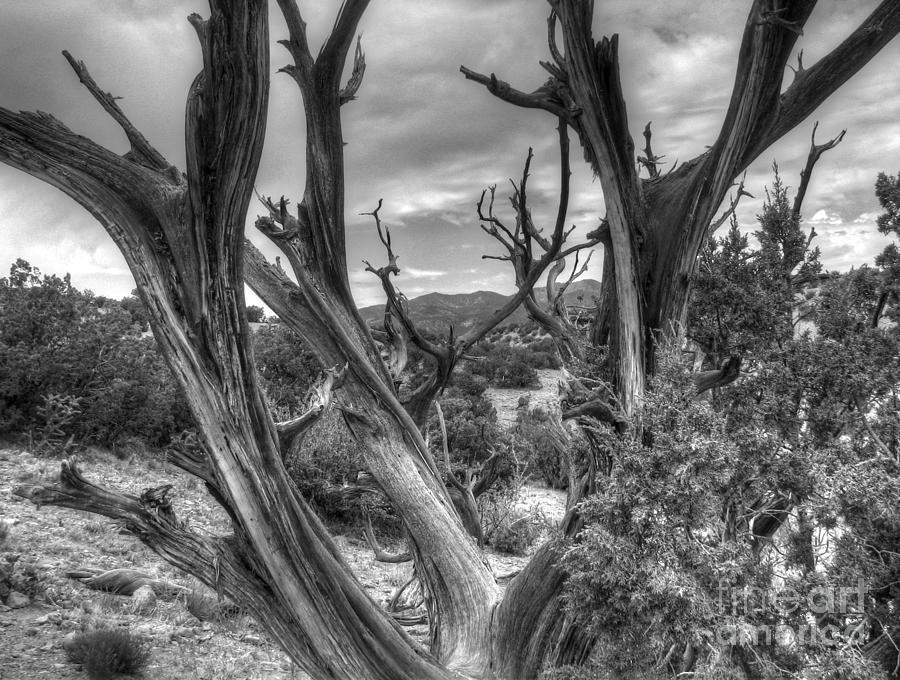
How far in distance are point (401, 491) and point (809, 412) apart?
291 cm

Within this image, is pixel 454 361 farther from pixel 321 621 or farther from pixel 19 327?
pixel 19 327

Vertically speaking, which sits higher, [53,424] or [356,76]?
[356,76]

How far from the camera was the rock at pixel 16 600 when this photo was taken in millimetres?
4195

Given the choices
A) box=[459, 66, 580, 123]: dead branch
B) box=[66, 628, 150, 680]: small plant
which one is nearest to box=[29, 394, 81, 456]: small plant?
box=[66, 628, 150, 680]: small plant

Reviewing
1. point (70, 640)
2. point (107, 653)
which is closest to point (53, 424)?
point (70, 640)

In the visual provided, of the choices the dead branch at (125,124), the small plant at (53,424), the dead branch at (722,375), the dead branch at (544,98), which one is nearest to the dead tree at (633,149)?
the dead branch at (544,98)

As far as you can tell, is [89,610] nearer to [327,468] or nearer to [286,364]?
[327,468]

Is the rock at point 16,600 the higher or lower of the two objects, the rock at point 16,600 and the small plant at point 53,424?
the lower

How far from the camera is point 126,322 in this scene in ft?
35.8

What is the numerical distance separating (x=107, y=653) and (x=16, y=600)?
121 centimetres

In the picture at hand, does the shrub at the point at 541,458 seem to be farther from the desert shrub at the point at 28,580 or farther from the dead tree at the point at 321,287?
the desert shrub at the point at 28,580

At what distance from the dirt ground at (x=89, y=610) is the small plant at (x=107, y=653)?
0.27ft

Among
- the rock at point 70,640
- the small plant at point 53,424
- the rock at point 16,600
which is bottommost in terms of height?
the rock at point 70,640

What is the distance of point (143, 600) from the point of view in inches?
187
